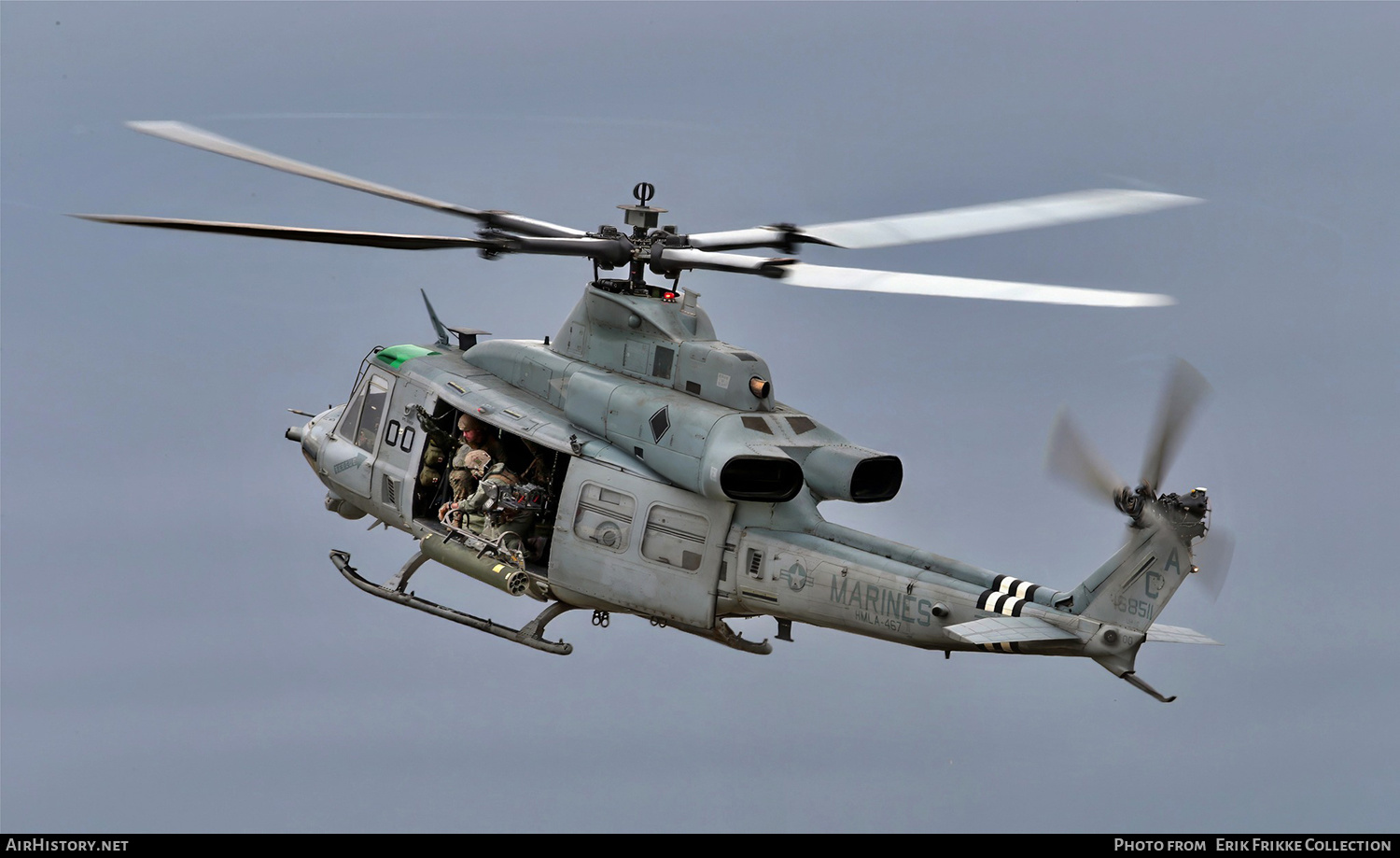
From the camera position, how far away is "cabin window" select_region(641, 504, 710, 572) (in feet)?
60.0

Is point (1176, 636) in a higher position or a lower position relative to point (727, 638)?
higher

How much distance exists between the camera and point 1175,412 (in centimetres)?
1544

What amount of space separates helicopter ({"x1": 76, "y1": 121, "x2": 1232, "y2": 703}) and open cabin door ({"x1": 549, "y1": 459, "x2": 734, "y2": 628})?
2 centimetres

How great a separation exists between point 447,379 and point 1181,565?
342 inches

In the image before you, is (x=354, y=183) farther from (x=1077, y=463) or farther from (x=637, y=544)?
(x=1077, y=463)

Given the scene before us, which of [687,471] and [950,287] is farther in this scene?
[687,471]

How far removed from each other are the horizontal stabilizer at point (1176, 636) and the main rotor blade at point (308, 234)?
764cm

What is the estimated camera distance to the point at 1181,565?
620 inches

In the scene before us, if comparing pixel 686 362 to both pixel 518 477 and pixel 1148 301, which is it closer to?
pixel 518 477

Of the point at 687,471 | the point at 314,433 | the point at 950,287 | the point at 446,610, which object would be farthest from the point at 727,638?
the point at 314,433

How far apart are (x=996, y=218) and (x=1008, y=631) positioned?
402 cm

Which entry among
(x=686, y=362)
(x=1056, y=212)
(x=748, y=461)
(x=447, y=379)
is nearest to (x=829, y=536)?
(x=748, y=461)

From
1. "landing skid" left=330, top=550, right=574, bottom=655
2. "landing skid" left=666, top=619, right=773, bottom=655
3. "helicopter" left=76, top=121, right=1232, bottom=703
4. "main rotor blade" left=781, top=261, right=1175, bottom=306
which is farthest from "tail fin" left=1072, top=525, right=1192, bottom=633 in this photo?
"landing skid" left=330, top=550, right=574, bottom=655

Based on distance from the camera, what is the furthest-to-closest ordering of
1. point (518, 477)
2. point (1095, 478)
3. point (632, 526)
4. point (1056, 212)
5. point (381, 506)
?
point (381, 506), point (518, 477), point (632, 526), point (1056, 212), point (1095, 478)
